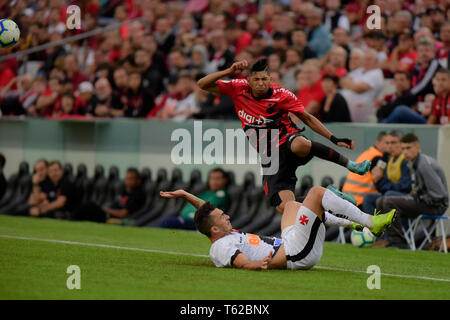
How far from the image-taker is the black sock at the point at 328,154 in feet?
35.9

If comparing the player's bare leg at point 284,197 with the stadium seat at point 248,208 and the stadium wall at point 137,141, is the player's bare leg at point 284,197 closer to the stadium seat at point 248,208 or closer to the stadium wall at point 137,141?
the stadium wall at point 137,141

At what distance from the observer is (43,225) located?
55.9 ft

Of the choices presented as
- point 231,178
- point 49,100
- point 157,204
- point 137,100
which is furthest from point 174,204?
point 49,100

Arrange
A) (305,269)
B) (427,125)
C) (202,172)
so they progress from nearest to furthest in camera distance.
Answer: (305,269) → (427,125) → (202,172)

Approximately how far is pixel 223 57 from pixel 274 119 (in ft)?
25.6

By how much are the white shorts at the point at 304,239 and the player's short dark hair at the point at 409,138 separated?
194 inches

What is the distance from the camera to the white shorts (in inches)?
381

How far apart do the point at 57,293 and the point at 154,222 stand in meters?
9.98

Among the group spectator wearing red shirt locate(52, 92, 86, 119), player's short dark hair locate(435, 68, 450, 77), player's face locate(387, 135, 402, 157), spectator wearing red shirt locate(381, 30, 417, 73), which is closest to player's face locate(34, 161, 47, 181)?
spectator wearing red shirt locate(52, 92, 86, 119)

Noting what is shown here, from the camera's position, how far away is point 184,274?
975 centimetres

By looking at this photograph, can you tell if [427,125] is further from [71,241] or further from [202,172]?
[71,241]

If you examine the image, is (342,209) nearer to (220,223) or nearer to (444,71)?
(220,223)
